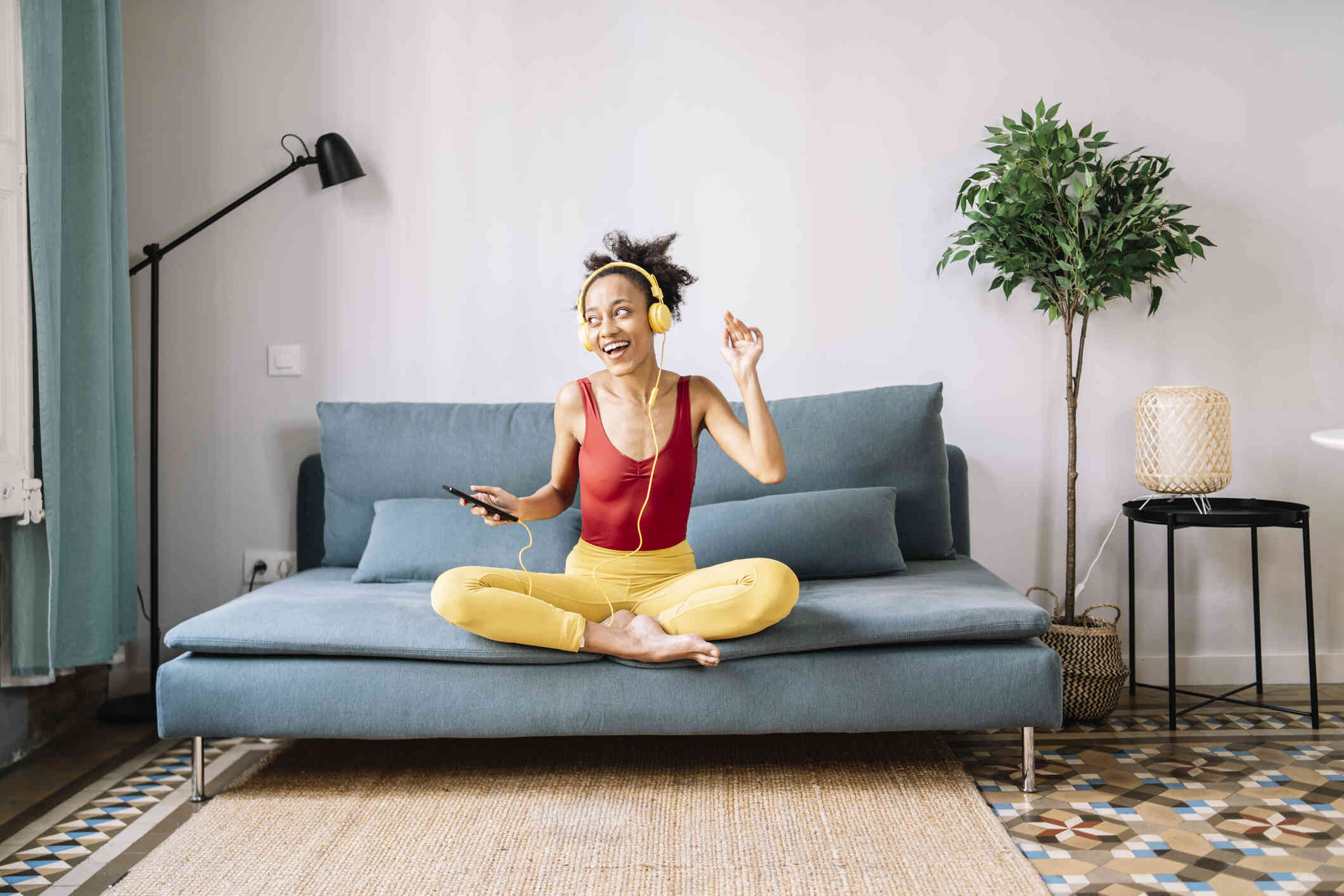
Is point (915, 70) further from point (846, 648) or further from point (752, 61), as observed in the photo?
point (846, 648)

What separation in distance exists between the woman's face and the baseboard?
1.88 m

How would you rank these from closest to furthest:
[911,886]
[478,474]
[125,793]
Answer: [911,886] < [125,793] < [478,474]

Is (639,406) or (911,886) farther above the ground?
(639,406)

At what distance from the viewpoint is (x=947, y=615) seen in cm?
202

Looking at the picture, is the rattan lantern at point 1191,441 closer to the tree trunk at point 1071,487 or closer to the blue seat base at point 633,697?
the tree trunk at point 1071,487

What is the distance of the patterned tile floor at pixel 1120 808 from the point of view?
5.51 ft

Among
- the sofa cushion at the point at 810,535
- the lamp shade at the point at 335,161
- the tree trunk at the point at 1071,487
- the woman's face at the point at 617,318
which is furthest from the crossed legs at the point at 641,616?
the lamp shade at the point at 335,161

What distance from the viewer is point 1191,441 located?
262cm

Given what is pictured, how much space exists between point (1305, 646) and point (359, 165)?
10.4 ft

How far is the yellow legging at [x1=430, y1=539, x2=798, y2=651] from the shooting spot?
6.36 ft

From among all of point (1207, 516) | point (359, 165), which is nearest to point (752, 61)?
point (359, 165)

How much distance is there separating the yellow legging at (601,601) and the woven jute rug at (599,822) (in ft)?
1.15

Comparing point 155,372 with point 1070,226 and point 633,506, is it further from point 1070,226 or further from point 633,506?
point 1070,226

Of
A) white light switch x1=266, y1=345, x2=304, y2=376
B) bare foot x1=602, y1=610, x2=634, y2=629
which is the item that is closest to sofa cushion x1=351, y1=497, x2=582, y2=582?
bare foot x1=602, y1=610, x2=634, y2=629
